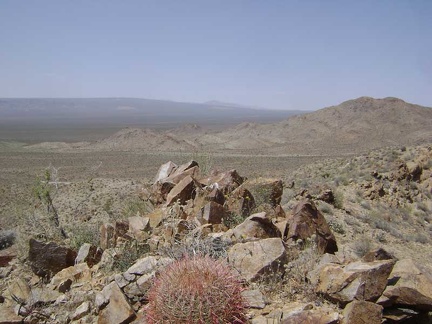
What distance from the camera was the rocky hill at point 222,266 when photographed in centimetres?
381

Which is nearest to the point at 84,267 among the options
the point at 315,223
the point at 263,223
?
the point at 263,223

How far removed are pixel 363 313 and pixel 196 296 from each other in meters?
1.76

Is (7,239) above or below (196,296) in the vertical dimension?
below

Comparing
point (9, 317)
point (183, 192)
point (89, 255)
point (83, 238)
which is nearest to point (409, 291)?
point (89, 255)

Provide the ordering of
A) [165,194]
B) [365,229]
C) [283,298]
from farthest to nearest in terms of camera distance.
A: [365,229] → [165,194] → [283,298]

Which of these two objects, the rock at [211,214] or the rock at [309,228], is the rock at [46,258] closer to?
the rock at [211,214]

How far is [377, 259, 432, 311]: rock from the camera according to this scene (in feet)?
12.9

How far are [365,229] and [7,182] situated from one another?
32.1 m

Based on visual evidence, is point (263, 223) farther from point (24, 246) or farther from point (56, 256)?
point (24, 246)

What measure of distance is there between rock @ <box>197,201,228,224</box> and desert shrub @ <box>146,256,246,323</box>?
2.69 m

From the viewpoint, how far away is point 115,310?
171 inches

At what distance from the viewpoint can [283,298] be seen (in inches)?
173

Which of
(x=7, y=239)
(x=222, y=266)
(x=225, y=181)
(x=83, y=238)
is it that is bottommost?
(x=7, y=239)

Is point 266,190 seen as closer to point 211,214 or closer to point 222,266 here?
point 211,214
